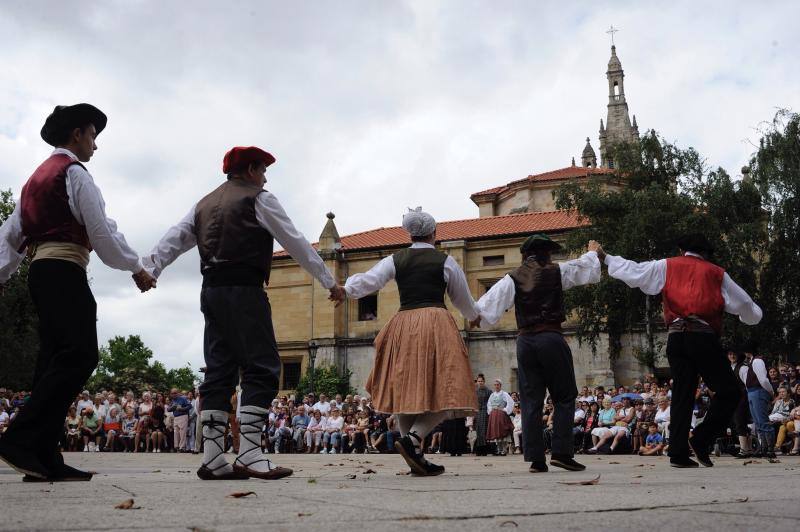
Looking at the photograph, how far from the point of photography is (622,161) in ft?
115

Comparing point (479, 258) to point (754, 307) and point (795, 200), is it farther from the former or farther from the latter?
point (754, 307)

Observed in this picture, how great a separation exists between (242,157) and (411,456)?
2.39m

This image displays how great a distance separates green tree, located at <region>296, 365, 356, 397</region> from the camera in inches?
1571

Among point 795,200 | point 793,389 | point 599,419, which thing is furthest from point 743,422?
point 795,200

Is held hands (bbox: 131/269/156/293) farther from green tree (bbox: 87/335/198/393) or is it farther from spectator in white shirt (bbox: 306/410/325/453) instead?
green tree (bbox: 87/335/198/393)

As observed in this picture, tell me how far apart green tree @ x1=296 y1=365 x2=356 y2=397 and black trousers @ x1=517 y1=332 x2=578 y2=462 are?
108ft

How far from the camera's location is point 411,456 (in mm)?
5832

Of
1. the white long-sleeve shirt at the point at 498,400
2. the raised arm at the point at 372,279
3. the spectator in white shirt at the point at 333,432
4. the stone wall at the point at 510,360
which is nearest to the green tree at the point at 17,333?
the stone wall at the point at 510,360

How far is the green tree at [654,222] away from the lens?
30.6 meters

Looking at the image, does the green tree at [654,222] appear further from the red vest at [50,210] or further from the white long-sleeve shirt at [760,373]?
the red vest at [50,210]

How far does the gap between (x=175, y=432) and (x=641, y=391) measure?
40.6 feet

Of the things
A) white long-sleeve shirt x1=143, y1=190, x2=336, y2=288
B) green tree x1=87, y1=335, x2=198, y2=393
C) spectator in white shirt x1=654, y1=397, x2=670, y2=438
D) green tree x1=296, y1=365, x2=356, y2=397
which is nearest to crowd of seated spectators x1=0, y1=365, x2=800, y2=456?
spectator in white shirt x1=654, y1=397, x2=670, y2=438

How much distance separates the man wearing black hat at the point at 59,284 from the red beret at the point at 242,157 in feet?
2.86

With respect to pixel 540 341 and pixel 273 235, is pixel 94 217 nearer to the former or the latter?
pixel 273 235
